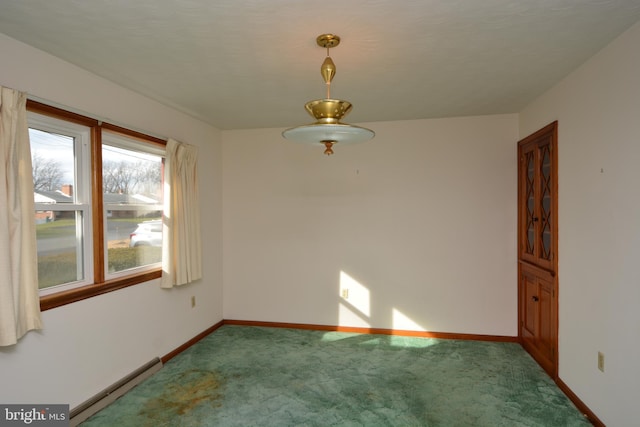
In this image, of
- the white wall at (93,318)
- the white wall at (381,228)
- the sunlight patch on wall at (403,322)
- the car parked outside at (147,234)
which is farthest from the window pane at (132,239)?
the sunlight patch on wall at (403,322)

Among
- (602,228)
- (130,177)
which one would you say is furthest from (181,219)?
(602,228)

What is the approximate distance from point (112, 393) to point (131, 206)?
1486 millimetres

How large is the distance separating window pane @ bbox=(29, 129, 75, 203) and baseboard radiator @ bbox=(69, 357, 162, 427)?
4.72 feet

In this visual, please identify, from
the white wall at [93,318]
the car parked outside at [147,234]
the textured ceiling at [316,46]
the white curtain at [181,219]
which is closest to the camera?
the textured ceiling at [316,46]

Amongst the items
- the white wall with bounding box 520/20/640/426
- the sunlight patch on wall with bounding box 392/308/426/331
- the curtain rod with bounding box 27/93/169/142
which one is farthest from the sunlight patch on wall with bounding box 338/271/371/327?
the curtain rod with bounding box 27/93/169/142

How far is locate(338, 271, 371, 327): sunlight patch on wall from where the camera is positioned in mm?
4258

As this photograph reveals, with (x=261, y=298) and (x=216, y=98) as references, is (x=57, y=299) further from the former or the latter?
(x=261, y=298)

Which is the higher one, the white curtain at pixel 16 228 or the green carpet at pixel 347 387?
the white curtain at pixel 16 228

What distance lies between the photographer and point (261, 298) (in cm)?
458

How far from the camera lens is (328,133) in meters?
1.77

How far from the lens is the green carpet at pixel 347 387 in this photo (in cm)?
252

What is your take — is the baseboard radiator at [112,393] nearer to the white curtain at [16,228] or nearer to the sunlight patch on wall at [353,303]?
the white curtain at [16,228]

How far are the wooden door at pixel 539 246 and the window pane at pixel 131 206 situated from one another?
3567 millimetres

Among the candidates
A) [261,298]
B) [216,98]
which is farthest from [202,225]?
[216,98]
